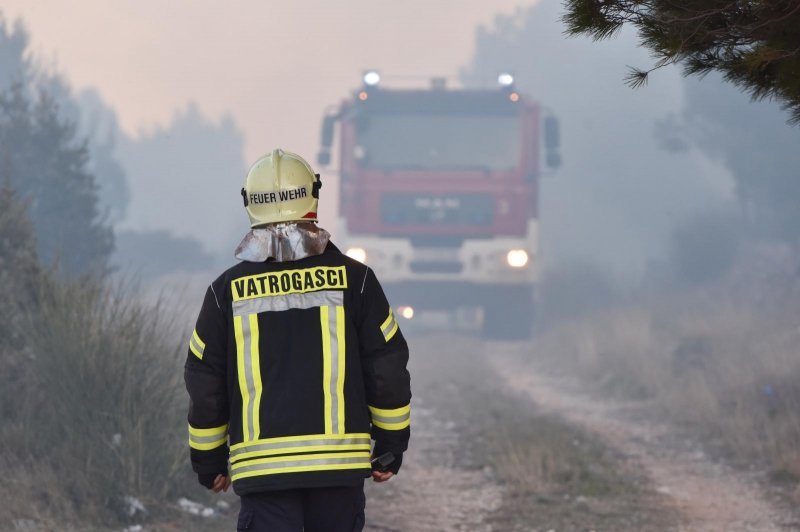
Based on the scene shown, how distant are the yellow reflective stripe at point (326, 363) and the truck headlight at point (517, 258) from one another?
13.6 meters

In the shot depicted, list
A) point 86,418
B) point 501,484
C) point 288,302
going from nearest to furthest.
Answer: point 288,302, point 86,418, point 501,484

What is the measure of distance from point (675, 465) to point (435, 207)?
8895 mm

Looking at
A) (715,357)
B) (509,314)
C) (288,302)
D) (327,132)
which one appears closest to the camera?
(288,302)

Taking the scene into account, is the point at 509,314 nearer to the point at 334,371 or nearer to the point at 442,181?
the point at 442,181

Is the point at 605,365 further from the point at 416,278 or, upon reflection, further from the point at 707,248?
the point at 707,248

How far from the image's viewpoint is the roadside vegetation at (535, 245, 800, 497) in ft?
29.5

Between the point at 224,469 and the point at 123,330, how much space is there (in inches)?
119

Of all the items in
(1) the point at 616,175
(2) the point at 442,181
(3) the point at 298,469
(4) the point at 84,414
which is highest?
(1) the point at 616,175

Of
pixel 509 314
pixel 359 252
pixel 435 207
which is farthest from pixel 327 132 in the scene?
pixel 509 314

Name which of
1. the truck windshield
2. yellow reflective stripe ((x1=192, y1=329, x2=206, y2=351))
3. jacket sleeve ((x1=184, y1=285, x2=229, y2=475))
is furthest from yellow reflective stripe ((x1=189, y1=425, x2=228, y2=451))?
the truck windshield

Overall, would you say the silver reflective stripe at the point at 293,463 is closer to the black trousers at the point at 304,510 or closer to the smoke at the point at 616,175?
the black trousers at the point at 304,510

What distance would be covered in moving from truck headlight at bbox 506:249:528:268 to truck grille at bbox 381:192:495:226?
0.51 meters

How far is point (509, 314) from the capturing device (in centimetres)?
1791

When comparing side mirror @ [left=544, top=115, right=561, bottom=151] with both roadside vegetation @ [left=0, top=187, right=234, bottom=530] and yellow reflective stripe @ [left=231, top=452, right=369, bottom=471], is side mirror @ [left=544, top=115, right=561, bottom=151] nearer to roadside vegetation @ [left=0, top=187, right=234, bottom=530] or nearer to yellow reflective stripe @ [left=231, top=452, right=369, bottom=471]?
roadside vegetation @ [left=0, top=187, right=234, bottom=530]
